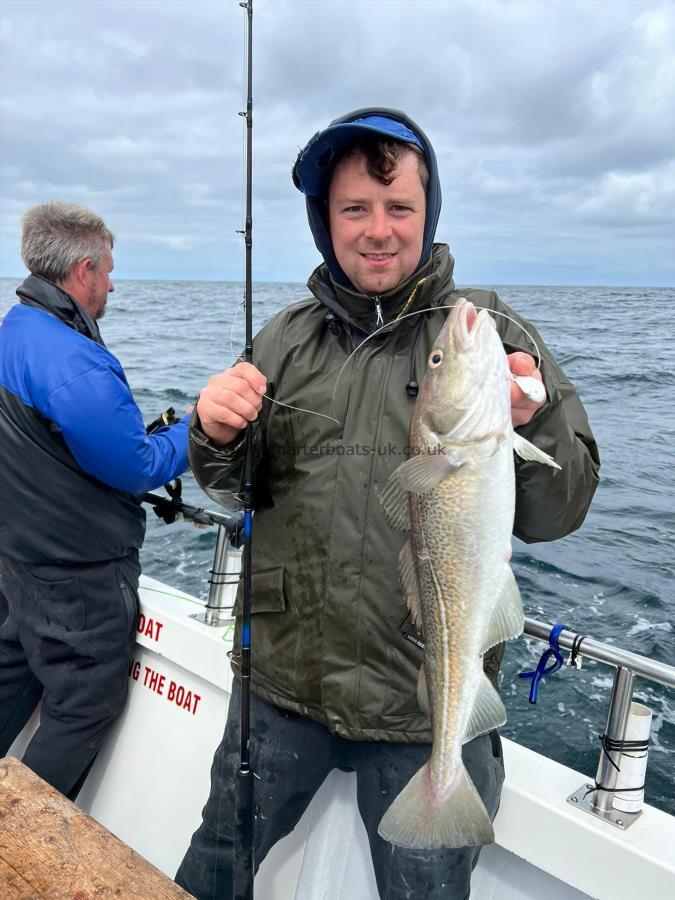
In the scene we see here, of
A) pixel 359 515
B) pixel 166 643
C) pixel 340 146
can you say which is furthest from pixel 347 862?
pixel 340 146

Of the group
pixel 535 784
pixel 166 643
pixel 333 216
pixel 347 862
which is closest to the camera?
pixel 333 216

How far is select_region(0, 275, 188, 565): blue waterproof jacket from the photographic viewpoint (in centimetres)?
315

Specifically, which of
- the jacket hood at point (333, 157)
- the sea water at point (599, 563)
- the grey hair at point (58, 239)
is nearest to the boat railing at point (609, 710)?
the jacket hood at point (333, 157)

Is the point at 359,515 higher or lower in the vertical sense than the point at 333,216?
lower

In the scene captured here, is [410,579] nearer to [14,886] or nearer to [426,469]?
[426,469]

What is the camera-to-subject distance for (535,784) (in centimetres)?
257

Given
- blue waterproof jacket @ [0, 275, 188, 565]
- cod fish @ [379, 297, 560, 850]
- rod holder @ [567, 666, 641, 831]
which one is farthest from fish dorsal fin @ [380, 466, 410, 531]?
blue waterproof jacket @ [0, 275, 188, 565]

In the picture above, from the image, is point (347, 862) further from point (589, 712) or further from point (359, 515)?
point (589, 712)

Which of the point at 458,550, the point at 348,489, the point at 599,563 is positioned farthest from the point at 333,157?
the point at 599,563

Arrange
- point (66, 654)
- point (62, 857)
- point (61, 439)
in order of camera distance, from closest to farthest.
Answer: point (62, 857)
point (61, 439)
point (66, 654)

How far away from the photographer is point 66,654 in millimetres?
3365

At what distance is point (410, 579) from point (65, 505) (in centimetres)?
193

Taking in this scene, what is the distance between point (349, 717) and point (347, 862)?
1167 millimetres

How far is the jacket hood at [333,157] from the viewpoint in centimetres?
219
